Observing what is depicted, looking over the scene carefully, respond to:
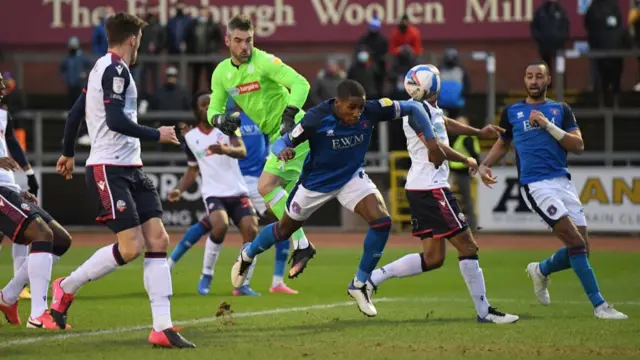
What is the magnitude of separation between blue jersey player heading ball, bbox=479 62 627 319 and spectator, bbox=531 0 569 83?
14.3 m

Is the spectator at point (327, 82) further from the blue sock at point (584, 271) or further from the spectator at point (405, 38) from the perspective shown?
the blue sock at point (584, 271)

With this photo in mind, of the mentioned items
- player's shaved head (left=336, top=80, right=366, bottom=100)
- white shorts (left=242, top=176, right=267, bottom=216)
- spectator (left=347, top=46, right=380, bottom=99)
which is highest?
spectator (left=347, top=46, right=380, bottom=99)

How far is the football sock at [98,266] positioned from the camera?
33.6 ft

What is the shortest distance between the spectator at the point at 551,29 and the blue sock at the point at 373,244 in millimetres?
15494

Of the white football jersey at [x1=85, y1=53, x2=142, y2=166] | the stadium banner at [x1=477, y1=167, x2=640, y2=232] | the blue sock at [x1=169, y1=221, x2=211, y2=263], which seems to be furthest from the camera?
the stadium banner at [x1=477, y1=167, x2=640, y2=232]

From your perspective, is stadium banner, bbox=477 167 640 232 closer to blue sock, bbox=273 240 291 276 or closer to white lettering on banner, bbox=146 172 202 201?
white lettering on banner, bbox=146 172 202 201

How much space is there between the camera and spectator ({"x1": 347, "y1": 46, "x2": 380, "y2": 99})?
2572cm

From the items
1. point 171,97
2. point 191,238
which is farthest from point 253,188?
point 171,97

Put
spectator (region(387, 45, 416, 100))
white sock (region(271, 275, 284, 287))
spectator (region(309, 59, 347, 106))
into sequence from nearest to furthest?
white sock (region(271, 275, 284, 287)) < spectator (region(387, 45, 416, 100)) < spectator (region(309, 59, 347, 106))

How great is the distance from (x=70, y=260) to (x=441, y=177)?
29.2 ft

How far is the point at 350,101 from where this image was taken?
10.9 metres

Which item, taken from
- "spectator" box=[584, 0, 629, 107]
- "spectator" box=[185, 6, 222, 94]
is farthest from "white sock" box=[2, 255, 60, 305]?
"spectator" box=[584, 0, 629, 107]

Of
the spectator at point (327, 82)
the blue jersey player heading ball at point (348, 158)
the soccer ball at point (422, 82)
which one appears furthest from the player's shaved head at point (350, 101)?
the spectator at point (327, 82)

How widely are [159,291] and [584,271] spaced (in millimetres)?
4272
